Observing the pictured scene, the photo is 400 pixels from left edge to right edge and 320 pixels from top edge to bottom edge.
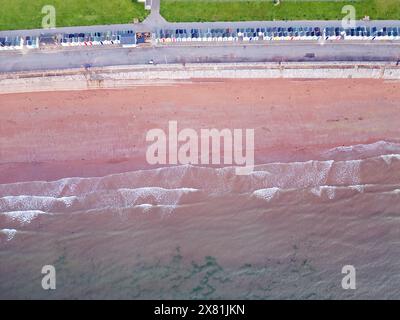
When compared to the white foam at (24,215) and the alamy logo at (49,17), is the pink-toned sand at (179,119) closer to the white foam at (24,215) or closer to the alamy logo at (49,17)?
the white foam at (24,215)

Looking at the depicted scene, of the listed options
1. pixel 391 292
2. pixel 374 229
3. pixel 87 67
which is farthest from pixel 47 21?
pixel 391 292

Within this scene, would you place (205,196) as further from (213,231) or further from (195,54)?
(195,54)

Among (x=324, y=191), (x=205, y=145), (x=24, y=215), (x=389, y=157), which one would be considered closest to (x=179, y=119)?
(x=205, y=145)

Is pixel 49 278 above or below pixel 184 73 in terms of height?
below

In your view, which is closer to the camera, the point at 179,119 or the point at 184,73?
the point at 184,73

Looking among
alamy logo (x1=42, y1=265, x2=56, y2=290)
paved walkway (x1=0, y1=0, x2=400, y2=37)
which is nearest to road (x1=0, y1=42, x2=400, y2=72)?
paved walkway (x1=0, y1=0, x2=400, y2=37)

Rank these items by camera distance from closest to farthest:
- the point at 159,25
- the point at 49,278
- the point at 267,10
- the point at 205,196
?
1. the point at 49,278
2. the point at 205,196
3. the point at 159,25
4. the point at 267,10

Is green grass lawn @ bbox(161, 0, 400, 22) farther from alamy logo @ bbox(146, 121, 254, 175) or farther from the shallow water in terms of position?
the shallow water

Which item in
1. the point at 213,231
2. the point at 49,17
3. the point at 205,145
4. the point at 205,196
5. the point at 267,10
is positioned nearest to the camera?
the point at 213,231
